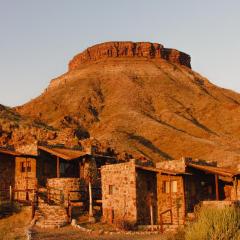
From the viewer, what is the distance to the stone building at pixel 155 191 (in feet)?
101

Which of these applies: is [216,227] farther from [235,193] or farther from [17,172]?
[17,172]

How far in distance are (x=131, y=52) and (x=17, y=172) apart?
10183 centimetres

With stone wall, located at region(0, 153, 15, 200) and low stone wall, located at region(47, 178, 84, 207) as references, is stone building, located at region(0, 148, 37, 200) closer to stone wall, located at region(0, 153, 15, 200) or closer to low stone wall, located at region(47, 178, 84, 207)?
stone wall, located at region(0, 153, 15, 200)

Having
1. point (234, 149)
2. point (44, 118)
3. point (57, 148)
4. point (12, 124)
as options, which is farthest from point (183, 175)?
point (44, 118)

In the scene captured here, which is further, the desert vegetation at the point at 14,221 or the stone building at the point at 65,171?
the stone building at the point at 65,171

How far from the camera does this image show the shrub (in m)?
16.0

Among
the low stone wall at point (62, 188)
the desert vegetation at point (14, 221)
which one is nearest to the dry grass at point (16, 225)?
the desert vegetation at point (14, 221)

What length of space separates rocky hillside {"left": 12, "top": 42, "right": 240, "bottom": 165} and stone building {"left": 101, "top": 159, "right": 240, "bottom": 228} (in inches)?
1245

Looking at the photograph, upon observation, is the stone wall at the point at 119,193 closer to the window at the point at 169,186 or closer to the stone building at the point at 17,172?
the window at the point at 169,186

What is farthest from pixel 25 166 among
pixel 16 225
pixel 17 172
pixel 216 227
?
pixel 216 227

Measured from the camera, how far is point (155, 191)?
32.0m

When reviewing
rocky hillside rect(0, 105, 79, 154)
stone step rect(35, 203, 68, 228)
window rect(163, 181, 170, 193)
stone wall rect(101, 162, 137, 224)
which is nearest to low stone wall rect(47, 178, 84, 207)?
stone step rect(35, 203, 68, 228)

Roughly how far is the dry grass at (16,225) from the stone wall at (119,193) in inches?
204

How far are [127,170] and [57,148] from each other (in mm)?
9611
